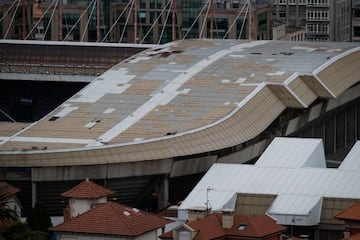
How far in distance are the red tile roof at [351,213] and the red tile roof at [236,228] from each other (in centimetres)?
304

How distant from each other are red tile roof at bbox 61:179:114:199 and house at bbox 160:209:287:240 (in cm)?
950

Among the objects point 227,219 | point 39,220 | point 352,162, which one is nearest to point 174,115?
point 352,162

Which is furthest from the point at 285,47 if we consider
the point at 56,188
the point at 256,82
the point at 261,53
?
the point at 56,188

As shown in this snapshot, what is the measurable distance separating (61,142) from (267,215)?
20.4 metres

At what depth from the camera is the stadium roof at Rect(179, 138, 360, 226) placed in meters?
127

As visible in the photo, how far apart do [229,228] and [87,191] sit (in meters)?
12.5

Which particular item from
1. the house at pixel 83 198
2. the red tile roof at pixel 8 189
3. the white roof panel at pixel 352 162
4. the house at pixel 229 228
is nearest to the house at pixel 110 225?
the house at pixel 229 228

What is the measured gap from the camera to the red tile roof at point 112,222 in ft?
376

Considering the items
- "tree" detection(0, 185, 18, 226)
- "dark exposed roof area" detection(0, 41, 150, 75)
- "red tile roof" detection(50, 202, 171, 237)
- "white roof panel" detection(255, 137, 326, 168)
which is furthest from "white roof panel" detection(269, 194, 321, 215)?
"dark exposed roof area" detection(0, 41, 150, 75)

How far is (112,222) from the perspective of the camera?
115250mm

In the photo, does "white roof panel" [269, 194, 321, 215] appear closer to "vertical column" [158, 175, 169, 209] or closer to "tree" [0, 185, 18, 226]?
"vertical column" [158, 175, 169, 209]

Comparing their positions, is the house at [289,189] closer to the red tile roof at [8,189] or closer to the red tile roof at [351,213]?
the red tile roof at [351,213]

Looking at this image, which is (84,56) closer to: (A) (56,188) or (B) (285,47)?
(B) (285,47)

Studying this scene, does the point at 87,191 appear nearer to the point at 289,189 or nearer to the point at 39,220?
the point at 39,220
